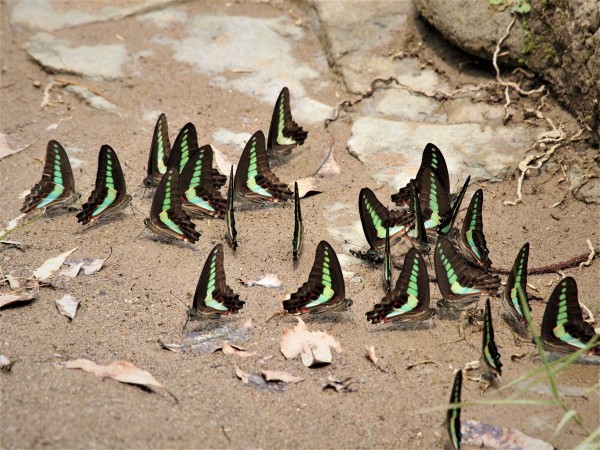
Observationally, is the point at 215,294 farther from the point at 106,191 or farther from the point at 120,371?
the point at 106,191

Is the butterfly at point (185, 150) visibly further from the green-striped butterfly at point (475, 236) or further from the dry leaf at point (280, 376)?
the dry leaf at point (280, 376)

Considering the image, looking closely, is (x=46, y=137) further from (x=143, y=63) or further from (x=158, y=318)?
(x=158, y=318)

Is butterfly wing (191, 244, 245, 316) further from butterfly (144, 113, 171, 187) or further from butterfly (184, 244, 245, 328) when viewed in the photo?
butterfly (144, 113, 171, 187)

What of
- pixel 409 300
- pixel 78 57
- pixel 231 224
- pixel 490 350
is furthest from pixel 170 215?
pixel 78 57

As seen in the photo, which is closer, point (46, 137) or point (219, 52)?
point (46, 137)

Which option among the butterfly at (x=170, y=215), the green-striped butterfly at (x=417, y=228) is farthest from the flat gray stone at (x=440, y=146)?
the butterfly at (x=170, y=215)

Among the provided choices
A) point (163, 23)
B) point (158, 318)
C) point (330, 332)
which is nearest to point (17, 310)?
point (158, 318)
